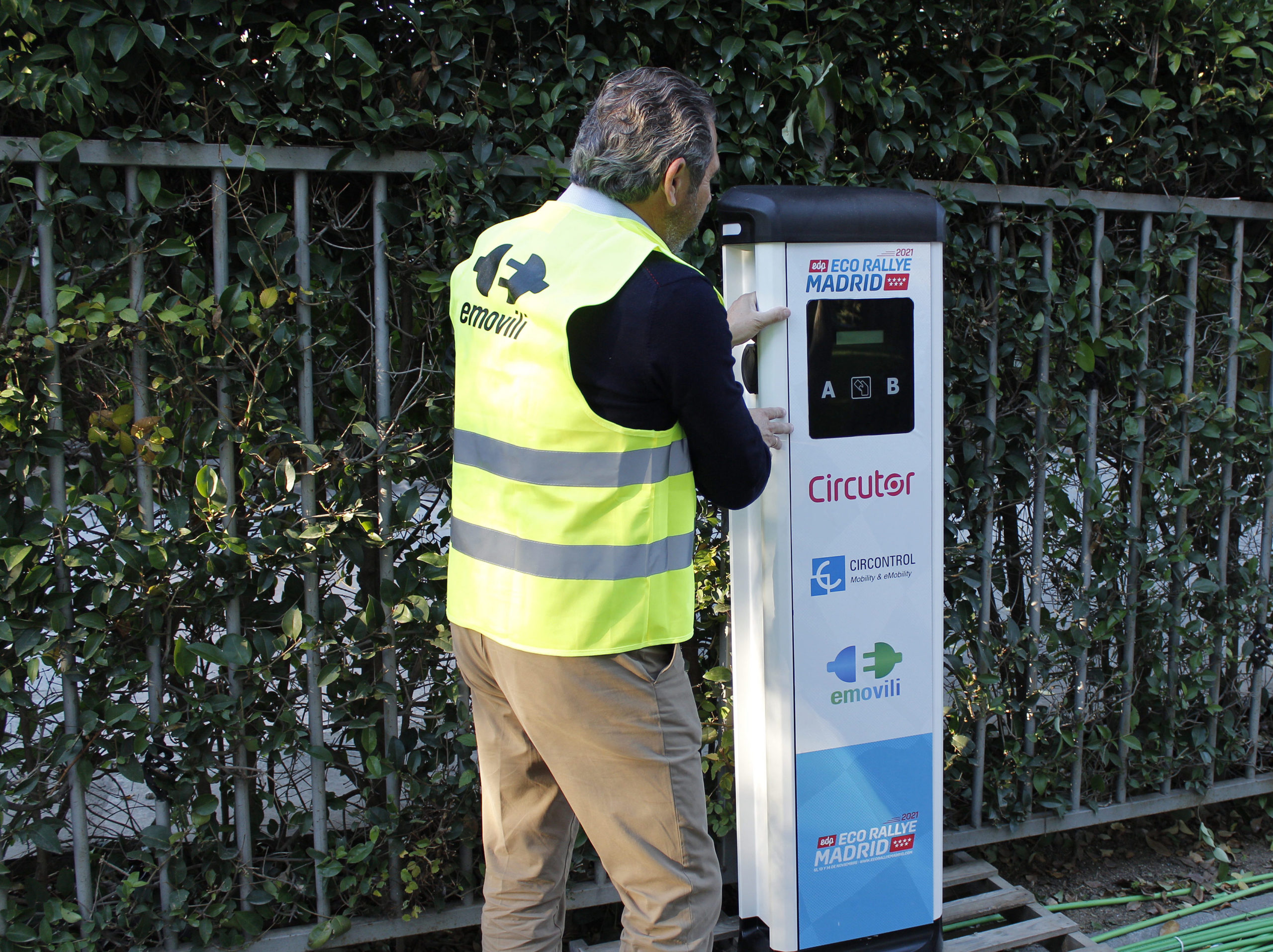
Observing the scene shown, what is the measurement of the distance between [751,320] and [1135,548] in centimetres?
176

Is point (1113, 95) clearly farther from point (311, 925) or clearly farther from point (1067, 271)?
point (311, 925)

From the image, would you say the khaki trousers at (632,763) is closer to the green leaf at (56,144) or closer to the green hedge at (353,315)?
the green hedge at (353,315)

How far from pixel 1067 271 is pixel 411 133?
74.6 inches

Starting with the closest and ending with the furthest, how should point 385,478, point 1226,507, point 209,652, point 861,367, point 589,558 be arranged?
point 589,558 → point 861,367 → point 209,652 → point 385,478 → point 1226,507

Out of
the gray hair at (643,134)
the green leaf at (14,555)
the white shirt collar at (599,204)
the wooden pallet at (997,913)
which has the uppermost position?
the gray hair at (643,134)

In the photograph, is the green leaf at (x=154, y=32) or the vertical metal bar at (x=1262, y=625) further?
the vertical metal bar at (x=1262, y=625)

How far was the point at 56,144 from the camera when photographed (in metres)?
2.14

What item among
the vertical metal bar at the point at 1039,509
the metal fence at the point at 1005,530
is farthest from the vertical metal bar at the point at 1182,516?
the vertical metal bar at the point at 1039,509

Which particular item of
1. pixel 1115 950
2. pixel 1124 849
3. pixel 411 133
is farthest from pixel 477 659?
pixel 1124 849

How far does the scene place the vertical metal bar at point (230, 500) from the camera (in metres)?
2.30

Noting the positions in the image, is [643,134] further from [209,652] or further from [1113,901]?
[1113,901]

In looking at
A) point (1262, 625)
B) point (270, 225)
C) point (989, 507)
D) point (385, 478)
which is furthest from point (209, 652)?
point (1262, 625)

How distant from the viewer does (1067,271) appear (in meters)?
2.99

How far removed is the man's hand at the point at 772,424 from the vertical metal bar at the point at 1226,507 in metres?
1.83
